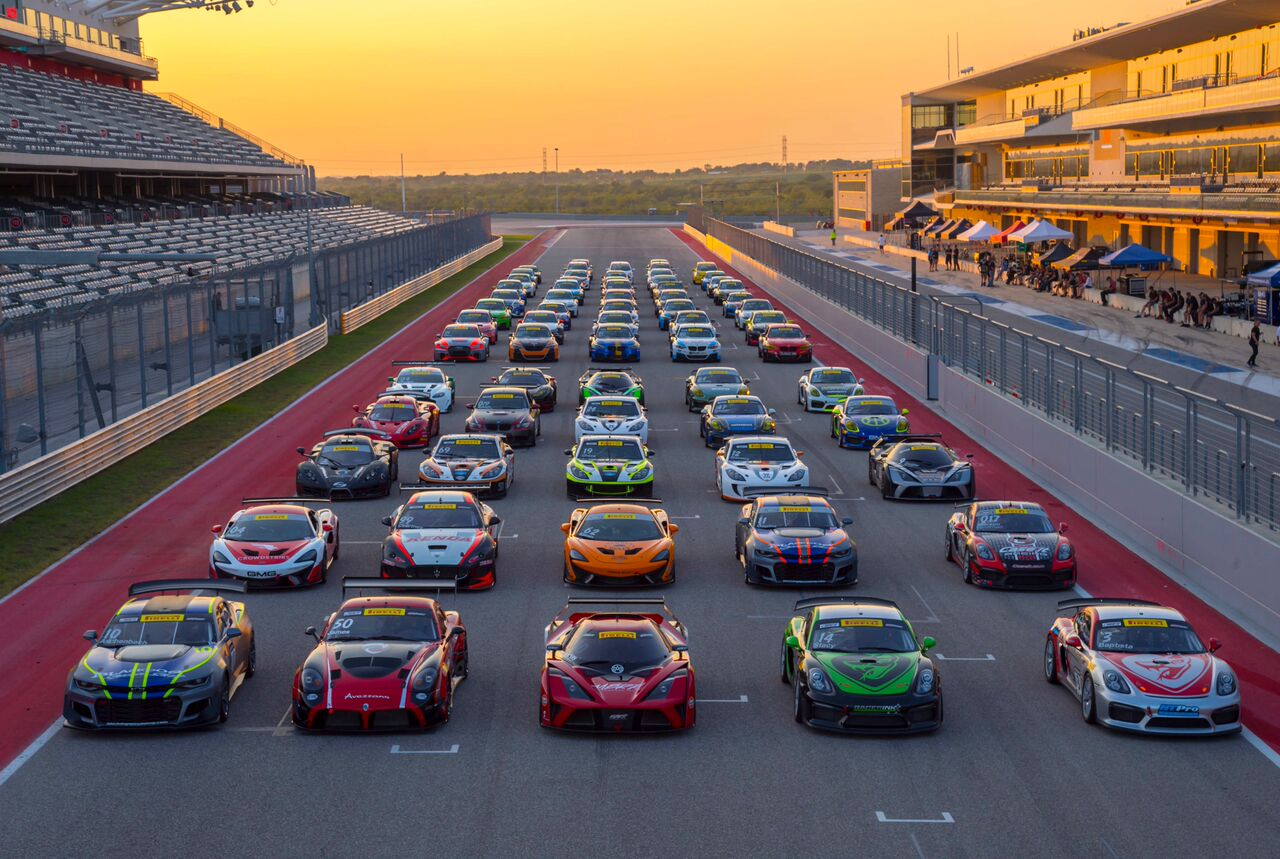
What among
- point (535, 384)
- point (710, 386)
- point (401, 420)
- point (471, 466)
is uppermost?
point (535, 384)

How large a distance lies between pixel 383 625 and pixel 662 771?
3.75 meters

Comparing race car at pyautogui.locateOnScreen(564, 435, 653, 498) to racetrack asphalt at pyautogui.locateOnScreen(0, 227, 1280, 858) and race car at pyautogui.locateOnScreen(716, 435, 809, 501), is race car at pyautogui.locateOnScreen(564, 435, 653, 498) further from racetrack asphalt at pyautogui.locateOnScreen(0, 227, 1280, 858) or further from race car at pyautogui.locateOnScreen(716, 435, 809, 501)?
racetrack asphalt at pyautogui.locateOnScreen(0, 227, 1280, 858)

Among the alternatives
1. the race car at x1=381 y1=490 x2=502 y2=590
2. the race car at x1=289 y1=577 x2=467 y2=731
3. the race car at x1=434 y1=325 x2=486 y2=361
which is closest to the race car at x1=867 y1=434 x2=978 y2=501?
the race car at x1=381 y1=490 x2=502 y2=590

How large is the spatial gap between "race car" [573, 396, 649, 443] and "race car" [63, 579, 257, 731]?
16155mm

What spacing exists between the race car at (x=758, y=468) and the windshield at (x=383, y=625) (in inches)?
454

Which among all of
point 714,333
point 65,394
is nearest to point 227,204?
point 714,333

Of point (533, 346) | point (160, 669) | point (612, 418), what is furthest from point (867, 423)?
point (160, 669)

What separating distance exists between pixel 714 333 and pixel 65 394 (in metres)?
25.7

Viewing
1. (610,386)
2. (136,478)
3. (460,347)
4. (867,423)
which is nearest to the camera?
(136,478)

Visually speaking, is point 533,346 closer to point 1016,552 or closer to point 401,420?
point 401,420

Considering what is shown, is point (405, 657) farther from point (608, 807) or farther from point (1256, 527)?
point (1256, 527)

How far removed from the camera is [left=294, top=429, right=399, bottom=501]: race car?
92.2 ft

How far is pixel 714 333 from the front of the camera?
5141 centimetres

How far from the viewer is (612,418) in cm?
3309
